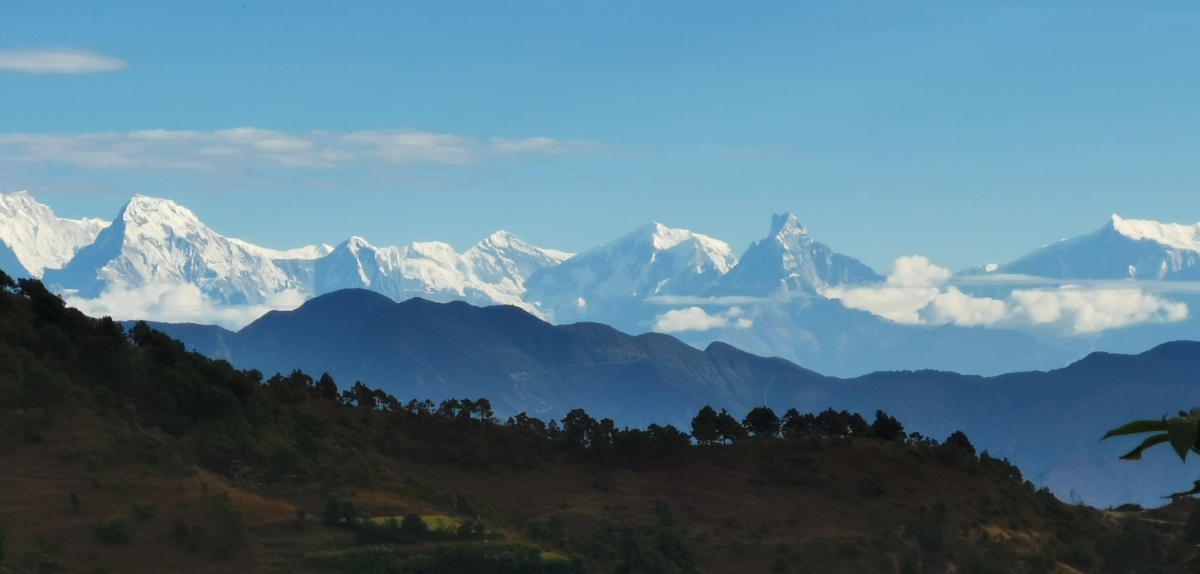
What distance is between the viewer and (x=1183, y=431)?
8273mm

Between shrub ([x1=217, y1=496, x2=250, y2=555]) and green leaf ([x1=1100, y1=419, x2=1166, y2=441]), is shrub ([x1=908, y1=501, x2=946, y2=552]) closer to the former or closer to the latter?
shrub ([x1=217, y1=496, x2=250, y2=555])

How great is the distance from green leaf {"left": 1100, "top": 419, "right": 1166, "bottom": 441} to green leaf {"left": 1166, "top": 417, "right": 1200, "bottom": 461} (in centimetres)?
20

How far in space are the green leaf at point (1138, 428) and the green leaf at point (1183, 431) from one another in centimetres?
20

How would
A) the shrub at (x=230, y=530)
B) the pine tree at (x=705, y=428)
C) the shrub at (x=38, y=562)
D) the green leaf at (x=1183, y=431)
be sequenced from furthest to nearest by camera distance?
the pine tree at (x=705, y=428) < the shrub at (x=230, y=530) < the shrub at (x=38, y=562) < the green leaf at (x=1183, y=431)

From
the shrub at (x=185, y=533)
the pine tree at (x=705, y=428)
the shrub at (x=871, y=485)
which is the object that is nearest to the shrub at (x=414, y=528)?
the shrub at (x=185, y=533)

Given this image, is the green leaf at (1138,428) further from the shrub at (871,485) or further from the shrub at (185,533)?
the shrub at (871,485)

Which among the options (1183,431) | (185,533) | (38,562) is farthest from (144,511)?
(1183,431)

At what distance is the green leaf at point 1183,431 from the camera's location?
27.1 feet

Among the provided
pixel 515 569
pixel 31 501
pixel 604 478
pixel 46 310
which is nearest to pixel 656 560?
Answer: pixel 515 569

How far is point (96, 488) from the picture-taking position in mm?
64688

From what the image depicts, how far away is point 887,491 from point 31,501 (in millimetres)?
57786

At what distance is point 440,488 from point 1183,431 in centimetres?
8398

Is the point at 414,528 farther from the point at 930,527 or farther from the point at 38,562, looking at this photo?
the point at 930,527

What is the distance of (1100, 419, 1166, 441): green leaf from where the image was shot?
8719 mm
